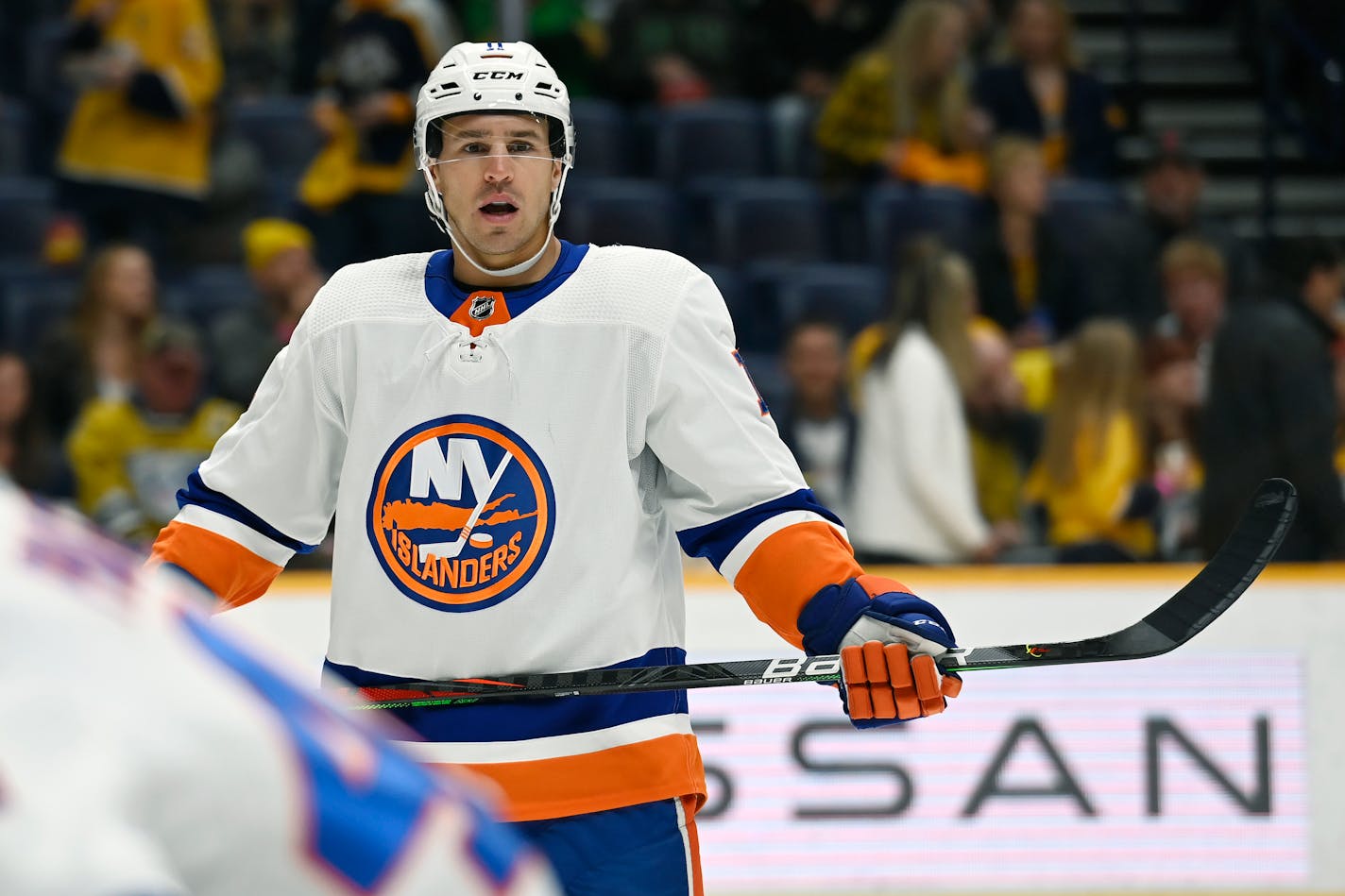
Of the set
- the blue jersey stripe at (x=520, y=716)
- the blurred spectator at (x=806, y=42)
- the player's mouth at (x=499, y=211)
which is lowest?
the blue jersey stripe at (x=520, y=716)

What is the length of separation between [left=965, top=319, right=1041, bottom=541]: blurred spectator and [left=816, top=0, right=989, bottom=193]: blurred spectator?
4.24 feet

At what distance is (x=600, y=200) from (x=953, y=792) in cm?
255

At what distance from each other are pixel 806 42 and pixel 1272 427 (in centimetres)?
267

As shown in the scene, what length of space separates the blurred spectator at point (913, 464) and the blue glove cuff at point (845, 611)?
2389 millimetres

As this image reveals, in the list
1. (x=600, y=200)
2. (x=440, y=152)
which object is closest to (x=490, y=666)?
(x=440, y=152)

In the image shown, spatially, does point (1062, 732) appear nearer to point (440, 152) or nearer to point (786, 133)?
point (440, 152)

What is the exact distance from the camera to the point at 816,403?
17.0ft

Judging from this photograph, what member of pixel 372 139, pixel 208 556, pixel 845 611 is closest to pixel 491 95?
pixel 208 556

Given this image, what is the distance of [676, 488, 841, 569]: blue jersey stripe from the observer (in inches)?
93.3

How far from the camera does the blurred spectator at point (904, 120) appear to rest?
20.0 feet

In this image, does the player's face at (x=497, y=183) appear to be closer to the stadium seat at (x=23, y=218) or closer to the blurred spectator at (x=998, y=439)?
the blurred spectator at (x=998, y=439)

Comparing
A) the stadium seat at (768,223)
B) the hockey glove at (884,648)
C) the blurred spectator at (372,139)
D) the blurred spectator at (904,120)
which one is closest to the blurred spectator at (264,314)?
the blurred spectator at (372,139)

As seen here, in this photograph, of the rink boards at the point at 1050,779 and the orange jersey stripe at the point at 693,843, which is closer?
the orange jersey stripe at the point at 693,843

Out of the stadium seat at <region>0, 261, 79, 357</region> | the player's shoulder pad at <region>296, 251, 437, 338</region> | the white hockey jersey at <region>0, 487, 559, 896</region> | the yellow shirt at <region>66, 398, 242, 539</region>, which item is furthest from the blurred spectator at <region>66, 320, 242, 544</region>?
the white hockey jersey at <region>0, 487, 559, 896</region>
